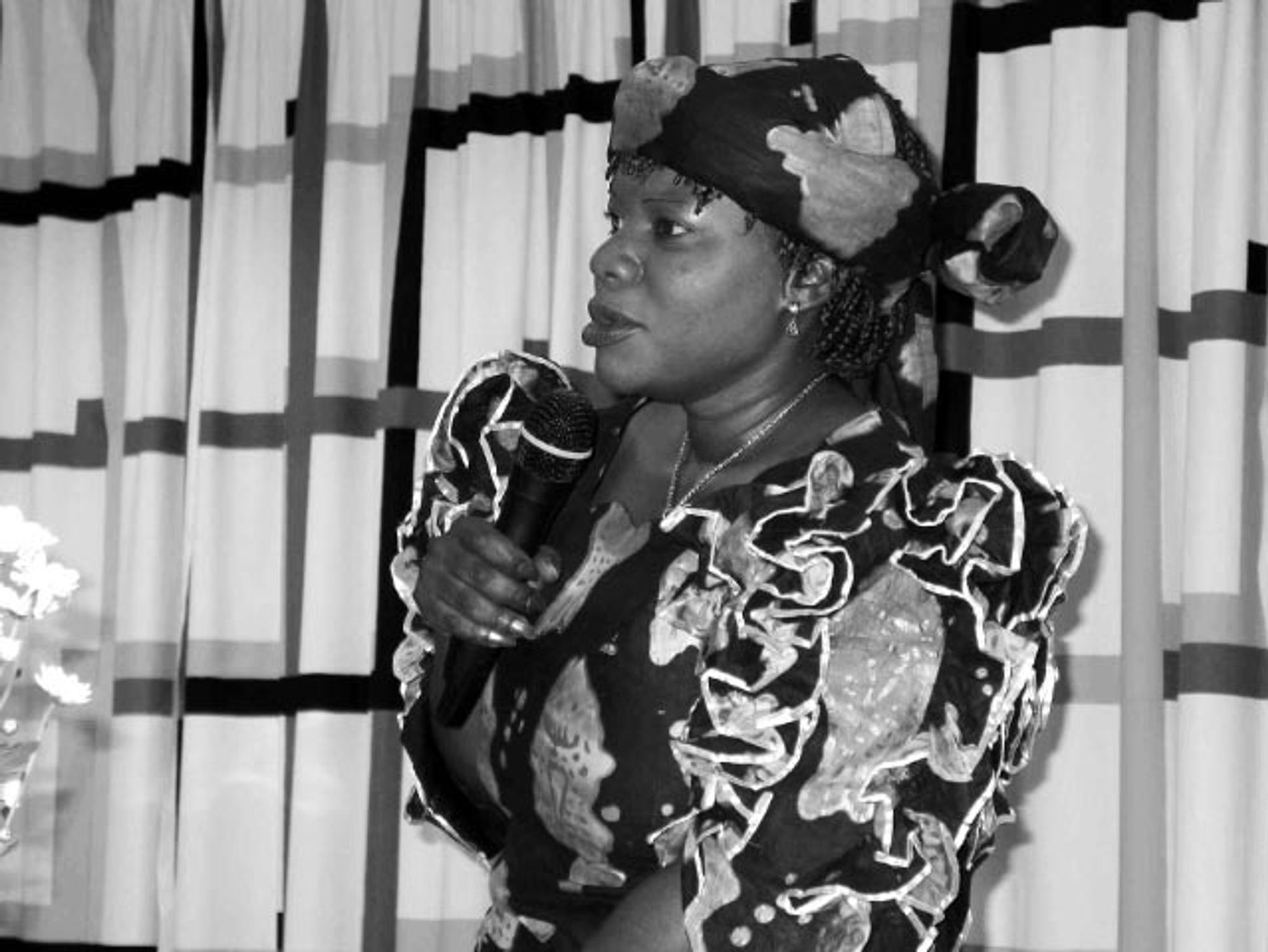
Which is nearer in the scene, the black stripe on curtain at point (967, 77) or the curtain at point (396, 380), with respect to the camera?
the curtain at point (396, 380)

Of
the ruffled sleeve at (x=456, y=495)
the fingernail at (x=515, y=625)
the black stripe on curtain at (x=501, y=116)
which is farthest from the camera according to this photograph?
the black stripe on curtain at (x=501, y=116)

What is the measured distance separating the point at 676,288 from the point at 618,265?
0.14 ft

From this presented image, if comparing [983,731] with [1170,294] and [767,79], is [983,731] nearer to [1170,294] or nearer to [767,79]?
[767,79]

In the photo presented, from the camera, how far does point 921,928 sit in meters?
1.14

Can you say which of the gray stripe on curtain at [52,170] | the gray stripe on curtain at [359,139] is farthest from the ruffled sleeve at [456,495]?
the gray stripe on curtain at [52,170]

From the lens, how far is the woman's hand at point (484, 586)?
124cm

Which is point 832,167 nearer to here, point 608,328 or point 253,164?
point 608,328

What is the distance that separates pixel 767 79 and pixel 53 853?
2.35 metres

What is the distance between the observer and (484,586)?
4.12ft

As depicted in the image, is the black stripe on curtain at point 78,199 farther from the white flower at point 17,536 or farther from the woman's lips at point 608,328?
the white flower at point 17,536

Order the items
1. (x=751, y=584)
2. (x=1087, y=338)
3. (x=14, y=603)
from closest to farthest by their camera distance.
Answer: (x=14, y=603) → (x=751, y=584) → (x=1087, y=338)

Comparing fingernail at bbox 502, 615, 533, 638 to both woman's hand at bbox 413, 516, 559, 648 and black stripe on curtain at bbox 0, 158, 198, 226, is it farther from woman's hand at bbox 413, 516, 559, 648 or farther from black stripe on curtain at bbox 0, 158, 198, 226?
black stripe on curtain at bbox 0, 158, 198, 226

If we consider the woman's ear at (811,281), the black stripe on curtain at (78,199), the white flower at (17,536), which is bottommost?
the white flower at (17,536)

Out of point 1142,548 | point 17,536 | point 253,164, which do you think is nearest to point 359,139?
point 253,164
